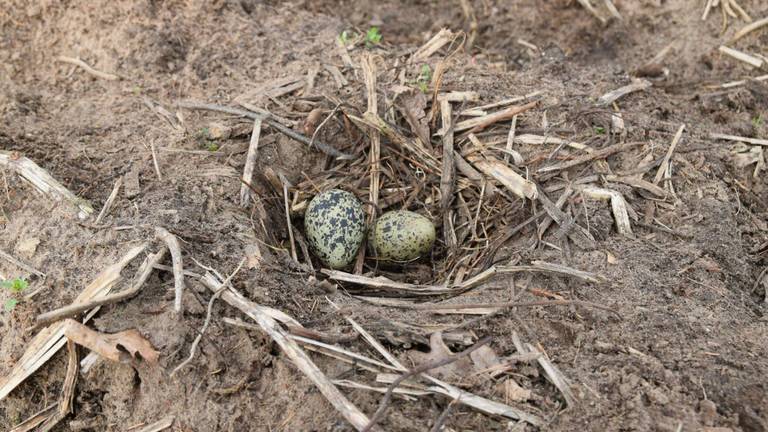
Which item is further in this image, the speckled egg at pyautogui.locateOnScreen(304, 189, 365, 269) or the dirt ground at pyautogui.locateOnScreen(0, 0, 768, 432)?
the speckled egg at pyautogui.locateOnScreen(304, 189, 365, 269)

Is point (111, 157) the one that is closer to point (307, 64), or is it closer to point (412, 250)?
point (307, 64)

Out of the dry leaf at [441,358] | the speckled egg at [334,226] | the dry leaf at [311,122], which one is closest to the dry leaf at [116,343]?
the dry leaf at [441,358]

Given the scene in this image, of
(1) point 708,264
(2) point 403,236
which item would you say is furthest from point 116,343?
(1) point 708,264

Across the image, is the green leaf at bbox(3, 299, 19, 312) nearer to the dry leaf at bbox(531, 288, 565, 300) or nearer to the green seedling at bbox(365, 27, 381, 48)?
the dry leaf at bbox(531, 288, 565, 300)

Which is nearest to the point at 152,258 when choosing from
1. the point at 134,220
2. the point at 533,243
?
the point at 134,220

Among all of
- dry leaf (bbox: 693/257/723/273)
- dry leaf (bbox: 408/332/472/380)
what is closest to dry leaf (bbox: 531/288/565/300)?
dry leaf (bbox: 408/332/472/380)
